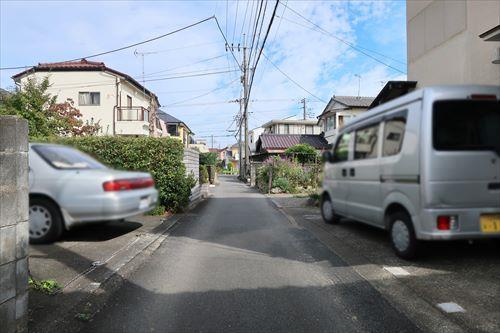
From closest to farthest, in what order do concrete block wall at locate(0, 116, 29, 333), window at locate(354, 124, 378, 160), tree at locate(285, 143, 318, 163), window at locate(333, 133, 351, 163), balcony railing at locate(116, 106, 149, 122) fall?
concrete block wall at locate(0, 116, 29, 333), balcony railing at locate(116, 106, 149, 122), window at locate(354, 124, 378, 160), window at locate(333, 133, 351, 163), tree at locate(285, 143, 318, 163)

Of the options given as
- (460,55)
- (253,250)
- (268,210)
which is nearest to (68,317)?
(253,250)

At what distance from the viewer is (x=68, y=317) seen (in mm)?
3250

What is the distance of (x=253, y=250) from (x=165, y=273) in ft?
5.51

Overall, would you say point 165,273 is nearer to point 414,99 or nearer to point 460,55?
point 414,99

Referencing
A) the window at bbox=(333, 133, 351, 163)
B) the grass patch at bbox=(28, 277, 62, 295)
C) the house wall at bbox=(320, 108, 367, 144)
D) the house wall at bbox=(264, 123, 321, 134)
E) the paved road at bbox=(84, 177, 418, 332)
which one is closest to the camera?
the grass patch at bbox=(28, 277, 62, 295)

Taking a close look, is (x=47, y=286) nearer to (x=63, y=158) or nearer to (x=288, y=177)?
(x=63, y=158)

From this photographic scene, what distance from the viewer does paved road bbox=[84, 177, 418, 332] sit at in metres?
3.36

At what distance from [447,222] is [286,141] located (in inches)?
1227

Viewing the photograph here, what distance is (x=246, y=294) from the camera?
4.12m

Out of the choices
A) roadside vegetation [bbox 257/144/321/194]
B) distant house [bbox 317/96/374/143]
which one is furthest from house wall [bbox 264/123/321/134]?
roadside vegetation [bbox 257/144/321/194]

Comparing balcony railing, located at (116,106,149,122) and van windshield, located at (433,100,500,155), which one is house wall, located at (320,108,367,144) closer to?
van windshield, located at (433,100,500,155)

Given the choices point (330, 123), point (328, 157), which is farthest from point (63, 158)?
point (330, 123)

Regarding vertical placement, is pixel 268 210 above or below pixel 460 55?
below

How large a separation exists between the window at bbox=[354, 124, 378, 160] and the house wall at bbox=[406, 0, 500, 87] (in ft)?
15.3
